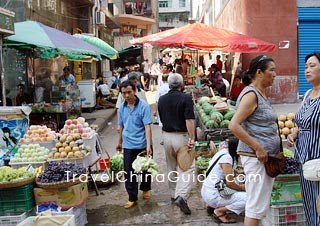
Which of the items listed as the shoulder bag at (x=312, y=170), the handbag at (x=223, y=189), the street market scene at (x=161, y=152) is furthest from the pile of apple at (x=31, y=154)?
the shoulder bag at (x=312, y=170)

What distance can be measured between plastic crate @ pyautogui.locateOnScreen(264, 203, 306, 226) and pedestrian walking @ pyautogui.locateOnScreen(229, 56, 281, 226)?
0.73 meters

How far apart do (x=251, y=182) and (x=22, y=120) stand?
4.89 m

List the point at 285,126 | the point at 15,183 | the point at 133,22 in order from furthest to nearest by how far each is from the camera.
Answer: the point at 133,22 < the point at 285,126 < the point at 15,183

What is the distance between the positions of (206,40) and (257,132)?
6.16m

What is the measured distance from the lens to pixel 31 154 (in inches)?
234

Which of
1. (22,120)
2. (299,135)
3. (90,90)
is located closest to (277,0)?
(90,90)

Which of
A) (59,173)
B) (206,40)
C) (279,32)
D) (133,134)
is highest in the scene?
(279,32)

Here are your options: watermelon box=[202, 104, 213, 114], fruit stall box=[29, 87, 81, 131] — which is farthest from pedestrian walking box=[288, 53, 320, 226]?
fruit stall box=[29, 87, 81, 131]

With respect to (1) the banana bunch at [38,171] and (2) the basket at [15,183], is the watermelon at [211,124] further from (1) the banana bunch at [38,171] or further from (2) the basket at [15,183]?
(2) the basket at [15,183]

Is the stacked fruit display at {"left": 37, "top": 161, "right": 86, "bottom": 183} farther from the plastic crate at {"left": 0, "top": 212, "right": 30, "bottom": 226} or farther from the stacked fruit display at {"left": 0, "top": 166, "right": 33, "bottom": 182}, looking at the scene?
the plastic crate at {"left": 0, "top": 212, "right": 30, "bottom": 226}

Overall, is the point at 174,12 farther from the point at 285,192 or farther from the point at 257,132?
the point at 257,132

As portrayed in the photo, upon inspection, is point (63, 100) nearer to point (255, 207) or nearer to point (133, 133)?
point (133, 133)

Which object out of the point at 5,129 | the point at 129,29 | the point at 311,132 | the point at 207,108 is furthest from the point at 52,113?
the point at 129,29

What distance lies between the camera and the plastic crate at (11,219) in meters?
4.67
